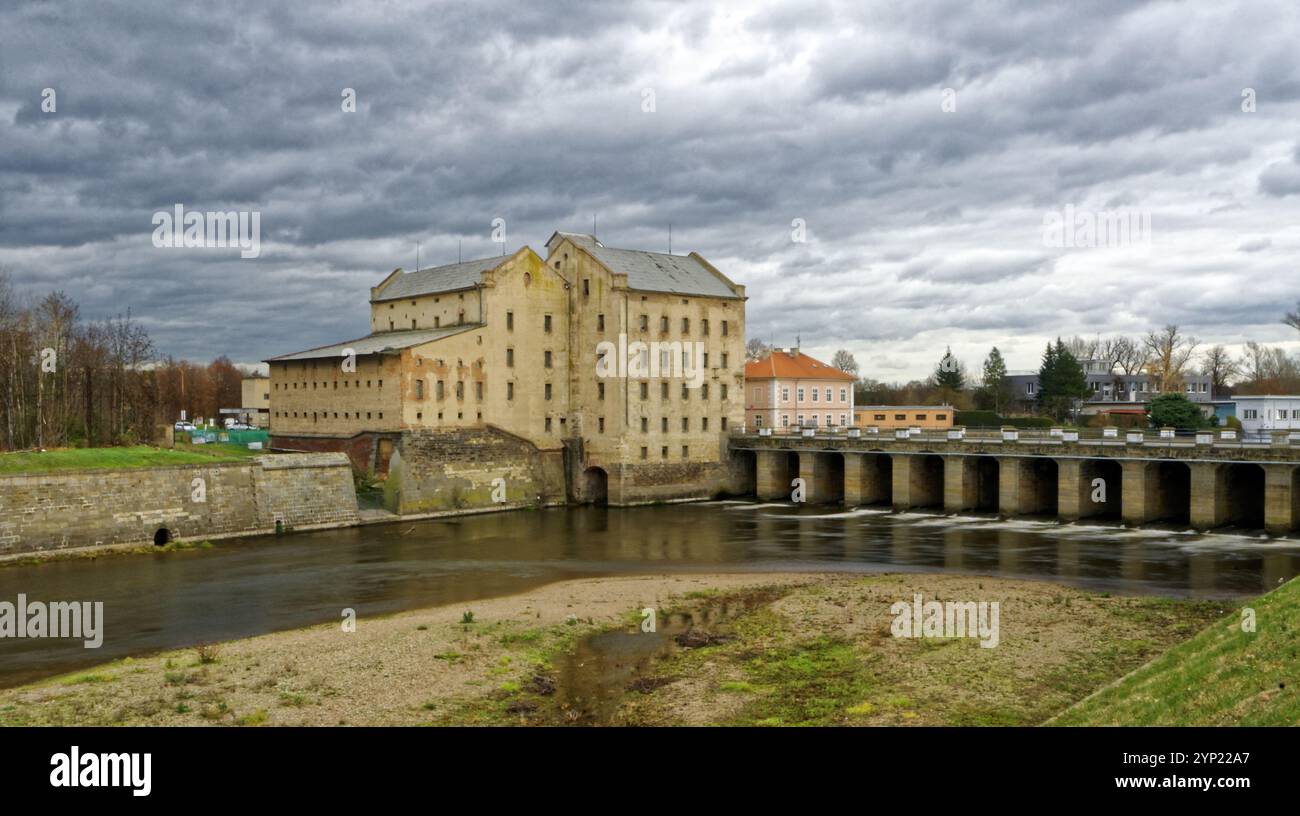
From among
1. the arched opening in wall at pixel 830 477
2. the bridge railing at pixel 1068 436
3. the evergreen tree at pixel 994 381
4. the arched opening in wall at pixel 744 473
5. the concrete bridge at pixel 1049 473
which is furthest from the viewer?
the evergreen tree at pixel 994 381

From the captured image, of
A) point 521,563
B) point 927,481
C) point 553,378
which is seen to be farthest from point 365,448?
point 927,481

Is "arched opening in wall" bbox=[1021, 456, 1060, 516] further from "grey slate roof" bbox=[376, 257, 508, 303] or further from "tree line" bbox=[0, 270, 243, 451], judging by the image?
"tree line" bbox=[0, 270, 243, 451]

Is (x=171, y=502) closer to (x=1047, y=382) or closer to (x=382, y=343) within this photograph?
(x=382, y=343)

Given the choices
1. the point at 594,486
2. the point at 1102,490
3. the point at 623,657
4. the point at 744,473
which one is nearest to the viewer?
the point at 623,657

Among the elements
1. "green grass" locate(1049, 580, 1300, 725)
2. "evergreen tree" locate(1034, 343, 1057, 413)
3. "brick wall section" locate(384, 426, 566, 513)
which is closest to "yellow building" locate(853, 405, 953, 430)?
"evergreen tree" locate(1034, 343, 1057, 413)

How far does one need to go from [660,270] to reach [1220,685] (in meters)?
57.7

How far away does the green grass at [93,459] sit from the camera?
146 feet

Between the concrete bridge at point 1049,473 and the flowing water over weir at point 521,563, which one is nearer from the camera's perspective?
the flowing water over weir at point 521,563

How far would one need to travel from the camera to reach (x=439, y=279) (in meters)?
71.9

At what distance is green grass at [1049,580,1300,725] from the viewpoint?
47.7 ft

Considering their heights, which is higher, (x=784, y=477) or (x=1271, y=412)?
(x=1271, y=412)

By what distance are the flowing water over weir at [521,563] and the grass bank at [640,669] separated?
2.70 m

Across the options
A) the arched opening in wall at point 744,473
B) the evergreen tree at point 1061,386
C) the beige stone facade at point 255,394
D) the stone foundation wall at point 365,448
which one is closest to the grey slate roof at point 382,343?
the stone foundation wall at point 365,448

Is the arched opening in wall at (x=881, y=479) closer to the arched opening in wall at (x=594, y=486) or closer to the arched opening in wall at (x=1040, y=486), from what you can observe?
the arched opening in wall at (x=1040, y=486)
